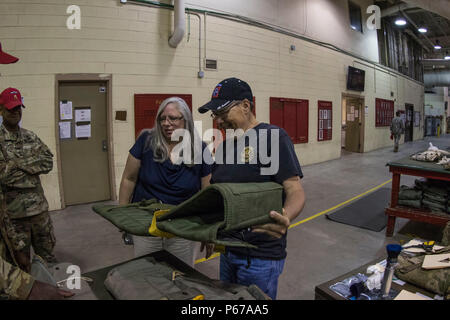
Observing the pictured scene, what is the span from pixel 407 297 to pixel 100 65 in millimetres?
4814

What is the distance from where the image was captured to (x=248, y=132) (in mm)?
1271

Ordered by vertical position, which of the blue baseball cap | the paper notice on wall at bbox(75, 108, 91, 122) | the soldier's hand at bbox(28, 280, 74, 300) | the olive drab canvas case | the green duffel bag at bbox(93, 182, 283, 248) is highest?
the paper notice on wall at bbox(75, 108, 91, 122)

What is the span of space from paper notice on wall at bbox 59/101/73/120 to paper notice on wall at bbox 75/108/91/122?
3.5 inches

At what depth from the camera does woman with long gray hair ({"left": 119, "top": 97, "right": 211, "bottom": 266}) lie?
163 cm

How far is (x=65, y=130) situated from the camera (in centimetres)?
446

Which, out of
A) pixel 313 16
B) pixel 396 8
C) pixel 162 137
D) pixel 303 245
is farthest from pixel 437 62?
pixel 162 137

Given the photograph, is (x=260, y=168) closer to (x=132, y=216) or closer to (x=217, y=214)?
(x=217, y=214)

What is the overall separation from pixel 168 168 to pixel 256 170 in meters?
0.64

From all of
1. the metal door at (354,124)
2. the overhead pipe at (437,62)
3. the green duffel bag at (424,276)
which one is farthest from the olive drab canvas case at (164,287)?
the overhead pipe at (437,62)

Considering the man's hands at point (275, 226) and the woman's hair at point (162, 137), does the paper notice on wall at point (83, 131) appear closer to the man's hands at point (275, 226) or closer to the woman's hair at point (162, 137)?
the woman's hair at point (162, 137)

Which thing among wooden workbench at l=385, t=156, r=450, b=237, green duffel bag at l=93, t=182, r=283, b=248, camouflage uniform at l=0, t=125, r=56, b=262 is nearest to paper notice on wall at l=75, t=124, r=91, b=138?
camouflage uniform at l=0, t=125, r=56, b=262

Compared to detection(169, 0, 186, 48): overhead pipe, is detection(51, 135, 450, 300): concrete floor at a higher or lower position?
lower

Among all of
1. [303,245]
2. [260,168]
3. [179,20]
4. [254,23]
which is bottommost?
[303,245]

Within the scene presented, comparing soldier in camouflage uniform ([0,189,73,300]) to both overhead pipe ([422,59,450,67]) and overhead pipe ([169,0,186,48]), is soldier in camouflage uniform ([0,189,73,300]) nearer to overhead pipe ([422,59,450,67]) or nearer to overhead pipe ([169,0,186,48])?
overhead pipe ([169,0,186,48])
